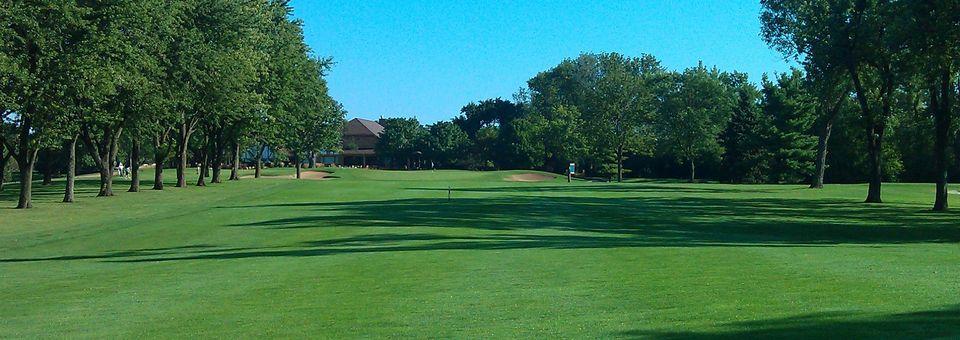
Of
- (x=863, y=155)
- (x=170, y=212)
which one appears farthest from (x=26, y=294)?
(x=863, y=155)

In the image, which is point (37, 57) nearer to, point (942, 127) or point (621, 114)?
point (942, 127)

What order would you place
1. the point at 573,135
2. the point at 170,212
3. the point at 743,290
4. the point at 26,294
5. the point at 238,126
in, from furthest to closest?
the point at 573,135 < the point at 238,126 < the point at 170,212 < the point at 26,294 < the point at 743,290

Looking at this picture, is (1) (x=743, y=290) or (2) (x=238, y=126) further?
(2) (x=238, y=126)

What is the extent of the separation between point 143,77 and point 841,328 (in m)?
42.1

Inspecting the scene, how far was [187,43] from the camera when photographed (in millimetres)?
52938

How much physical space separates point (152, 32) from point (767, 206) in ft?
106

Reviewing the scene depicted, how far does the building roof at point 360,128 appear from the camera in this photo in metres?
182

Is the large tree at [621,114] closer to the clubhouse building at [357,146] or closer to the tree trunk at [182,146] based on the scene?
the tree trunk at [182,146]

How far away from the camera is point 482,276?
50.9ft

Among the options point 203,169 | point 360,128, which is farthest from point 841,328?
point 360,128

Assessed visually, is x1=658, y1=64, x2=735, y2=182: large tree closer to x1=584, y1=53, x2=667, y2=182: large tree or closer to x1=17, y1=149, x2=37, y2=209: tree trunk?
x1=584, y1=53, x2=667, y2=182: large tree

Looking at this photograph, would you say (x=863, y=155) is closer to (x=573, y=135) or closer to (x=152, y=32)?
(x=573, y=135)

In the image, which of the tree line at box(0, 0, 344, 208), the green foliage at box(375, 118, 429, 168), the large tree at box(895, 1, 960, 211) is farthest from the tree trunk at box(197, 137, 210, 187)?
the green foliage at box(375, 118, 429, 168)

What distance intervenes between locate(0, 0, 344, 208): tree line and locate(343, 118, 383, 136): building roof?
99465mm
